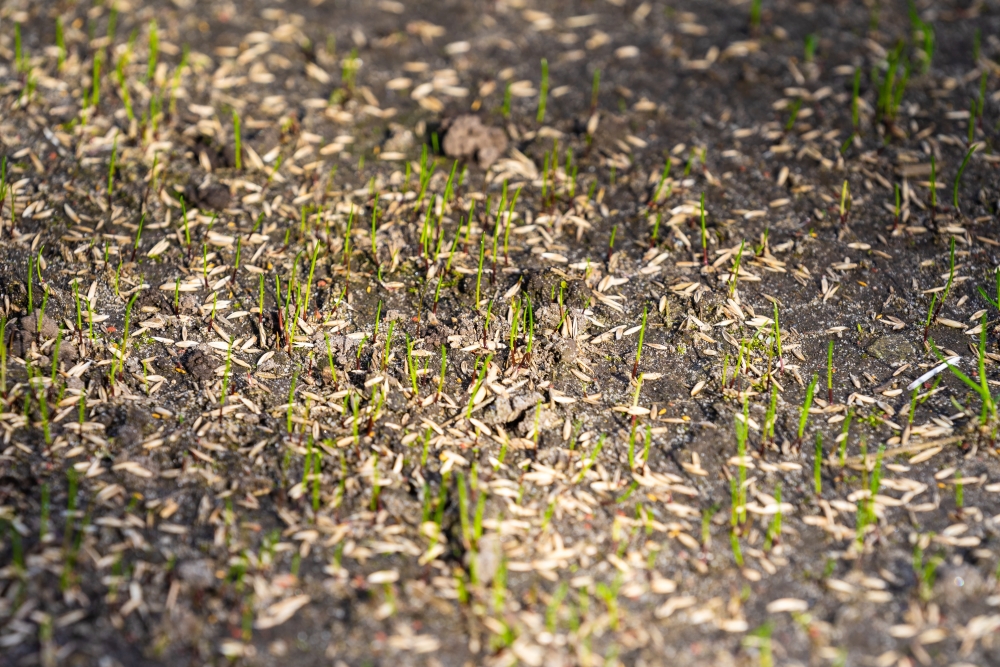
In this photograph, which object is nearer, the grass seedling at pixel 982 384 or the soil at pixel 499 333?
the soil at pixel 499 333

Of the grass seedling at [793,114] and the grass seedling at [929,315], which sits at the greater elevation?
the grass seedling at [793,114]

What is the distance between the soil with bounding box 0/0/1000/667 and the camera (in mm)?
3326

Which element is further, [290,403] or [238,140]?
[238,140]

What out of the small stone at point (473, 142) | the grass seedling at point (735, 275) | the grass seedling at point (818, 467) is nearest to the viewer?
the grass seedling at point (818, 467)

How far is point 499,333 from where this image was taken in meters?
4.31

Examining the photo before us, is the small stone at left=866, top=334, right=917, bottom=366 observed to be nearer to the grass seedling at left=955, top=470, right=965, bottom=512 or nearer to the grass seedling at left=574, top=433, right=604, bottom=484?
the grass seedling at left=955, top=470, right=965, bottom=512

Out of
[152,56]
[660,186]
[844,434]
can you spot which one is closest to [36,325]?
[152,56]

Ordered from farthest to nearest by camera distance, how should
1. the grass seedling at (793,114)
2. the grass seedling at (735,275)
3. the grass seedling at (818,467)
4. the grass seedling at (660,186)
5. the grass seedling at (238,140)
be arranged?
1. the grass seedling at (793,114)
2. the grass seedling at (238,140)
3. the grass seedling at (660,186)
4. the grass seedling at (735,275)
5. the grass seedling at (818,467)

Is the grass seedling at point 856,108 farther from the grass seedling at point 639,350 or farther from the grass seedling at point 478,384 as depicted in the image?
the grass seedling at point 478,384

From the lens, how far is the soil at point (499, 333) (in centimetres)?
333

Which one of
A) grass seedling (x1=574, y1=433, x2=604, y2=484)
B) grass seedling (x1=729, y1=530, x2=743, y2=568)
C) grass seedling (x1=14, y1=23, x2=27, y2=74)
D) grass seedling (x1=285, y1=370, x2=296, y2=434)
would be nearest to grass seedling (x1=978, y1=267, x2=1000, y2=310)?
grass seedling (x1=729, y1=530, x2=743, y2=568)

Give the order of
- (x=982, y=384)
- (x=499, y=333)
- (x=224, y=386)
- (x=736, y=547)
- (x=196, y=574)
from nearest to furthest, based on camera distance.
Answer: (x=196, y=574) → (x=736, y=547) → (x=982, y=384) → (x=224, y=386) → (x=499, y=333)

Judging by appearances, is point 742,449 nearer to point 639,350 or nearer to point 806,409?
point 806,409

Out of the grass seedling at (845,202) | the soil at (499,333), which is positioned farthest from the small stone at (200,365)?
the grass seedling at (845,202)
